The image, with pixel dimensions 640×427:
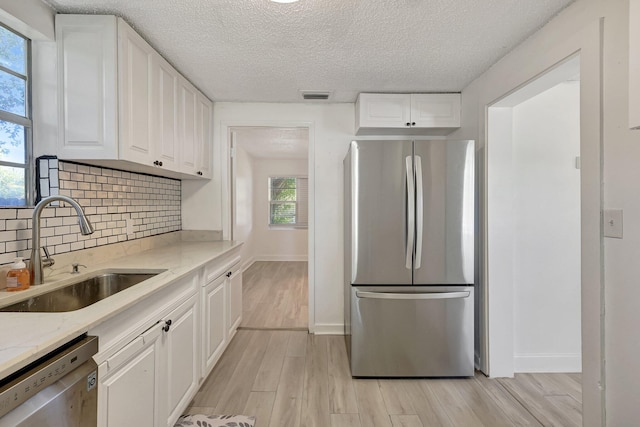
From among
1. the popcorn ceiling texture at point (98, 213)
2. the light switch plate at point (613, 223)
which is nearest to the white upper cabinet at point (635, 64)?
the light switch plate at point (613, 223)

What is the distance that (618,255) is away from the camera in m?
1.34

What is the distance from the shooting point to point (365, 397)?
2.03m

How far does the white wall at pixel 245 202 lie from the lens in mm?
5379

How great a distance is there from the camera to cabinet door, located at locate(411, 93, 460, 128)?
8.97 feet

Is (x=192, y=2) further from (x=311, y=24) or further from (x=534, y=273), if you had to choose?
(x=534, y=273)

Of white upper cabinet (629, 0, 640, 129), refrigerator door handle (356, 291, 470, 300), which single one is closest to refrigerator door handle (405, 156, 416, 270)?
refrigerator door handle (356, 291, 470, 300)

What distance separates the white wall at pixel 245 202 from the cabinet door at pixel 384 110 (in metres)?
3.16

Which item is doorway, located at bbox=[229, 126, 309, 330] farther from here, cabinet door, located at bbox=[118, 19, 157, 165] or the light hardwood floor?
cabinet door, located at bbox=[118, 19, 157, 165]

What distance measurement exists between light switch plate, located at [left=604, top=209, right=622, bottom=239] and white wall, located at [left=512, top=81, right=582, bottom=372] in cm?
92

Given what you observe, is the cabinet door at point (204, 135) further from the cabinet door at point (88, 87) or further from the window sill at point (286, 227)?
the window sill at point (286, 227)

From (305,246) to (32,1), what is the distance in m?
5.94

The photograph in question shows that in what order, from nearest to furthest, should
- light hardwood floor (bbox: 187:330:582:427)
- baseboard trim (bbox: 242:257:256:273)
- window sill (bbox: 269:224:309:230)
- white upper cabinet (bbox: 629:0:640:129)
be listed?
white upper cabinet (bbox: 629:0:640:129) → light hardwood floor (bbox: 187:330:582:427) → baseboard trim (bbox: 242:257:256:273) → window sill (bbox: 269:224:309:230)

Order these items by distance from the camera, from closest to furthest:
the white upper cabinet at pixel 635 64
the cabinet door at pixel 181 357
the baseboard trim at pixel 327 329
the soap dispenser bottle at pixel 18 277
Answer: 1. the white upper cabinet at pixel 635 64
2. the soap dispenser bottle at pixel 18 277
3. the cabinet door at pixel 181 357
4. the baseboard trim at pixel 327 329

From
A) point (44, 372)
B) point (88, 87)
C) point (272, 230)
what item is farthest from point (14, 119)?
point (272, 230)
